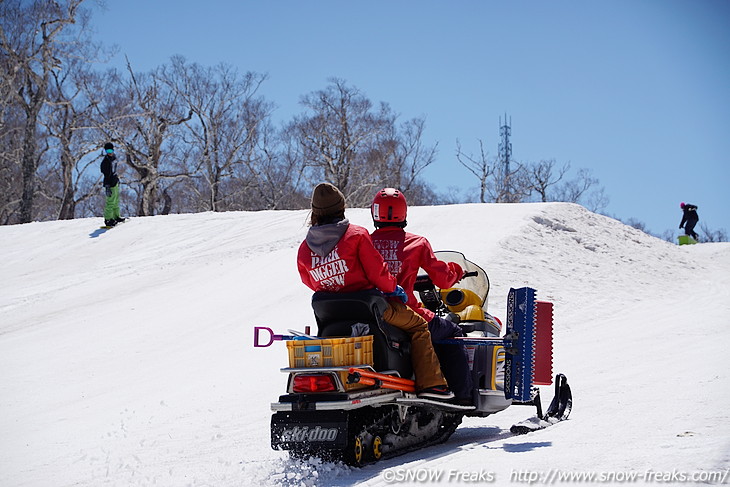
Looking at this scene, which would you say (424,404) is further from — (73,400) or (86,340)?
(86,340)

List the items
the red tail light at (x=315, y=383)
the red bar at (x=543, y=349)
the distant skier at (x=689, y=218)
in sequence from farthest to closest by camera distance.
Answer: the distant skier at (x=689, y=218) < the red bar at (x=543, y=349) < the red tail light at (x=315, y=383)

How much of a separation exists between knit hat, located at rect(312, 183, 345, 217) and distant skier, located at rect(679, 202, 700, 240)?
82.7ft

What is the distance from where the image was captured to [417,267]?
637 cm

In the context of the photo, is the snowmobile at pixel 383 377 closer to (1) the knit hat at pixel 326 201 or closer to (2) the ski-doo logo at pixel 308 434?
(2) the ski-doo logo at pixel 308 434

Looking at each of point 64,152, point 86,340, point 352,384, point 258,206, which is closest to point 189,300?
point 86,340

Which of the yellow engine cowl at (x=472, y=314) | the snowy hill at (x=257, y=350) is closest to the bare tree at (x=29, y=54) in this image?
the snowy hill at (x=257, y=350)

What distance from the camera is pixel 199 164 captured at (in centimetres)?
4638

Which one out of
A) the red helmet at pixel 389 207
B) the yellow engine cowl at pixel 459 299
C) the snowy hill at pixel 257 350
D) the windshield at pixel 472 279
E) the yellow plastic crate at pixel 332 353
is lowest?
the snowy hill at pixel 257 350

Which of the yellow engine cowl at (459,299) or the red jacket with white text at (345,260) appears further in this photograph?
the yellow engine cowl at (459,299)

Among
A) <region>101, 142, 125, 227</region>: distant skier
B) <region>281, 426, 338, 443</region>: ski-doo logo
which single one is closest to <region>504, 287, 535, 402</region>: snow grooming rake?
<region>281, 426, 338, 443</region>: ski-doo logo

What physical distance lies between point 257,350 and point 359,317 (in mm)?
6171

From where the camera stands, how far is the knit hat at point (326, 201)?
226 inches

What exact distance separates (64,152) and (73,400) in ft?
113

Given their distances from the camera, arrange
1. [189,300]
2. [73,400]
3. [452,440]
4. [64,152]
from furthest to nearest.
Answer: [64,152], [189,300], [73,400], [452,440]
